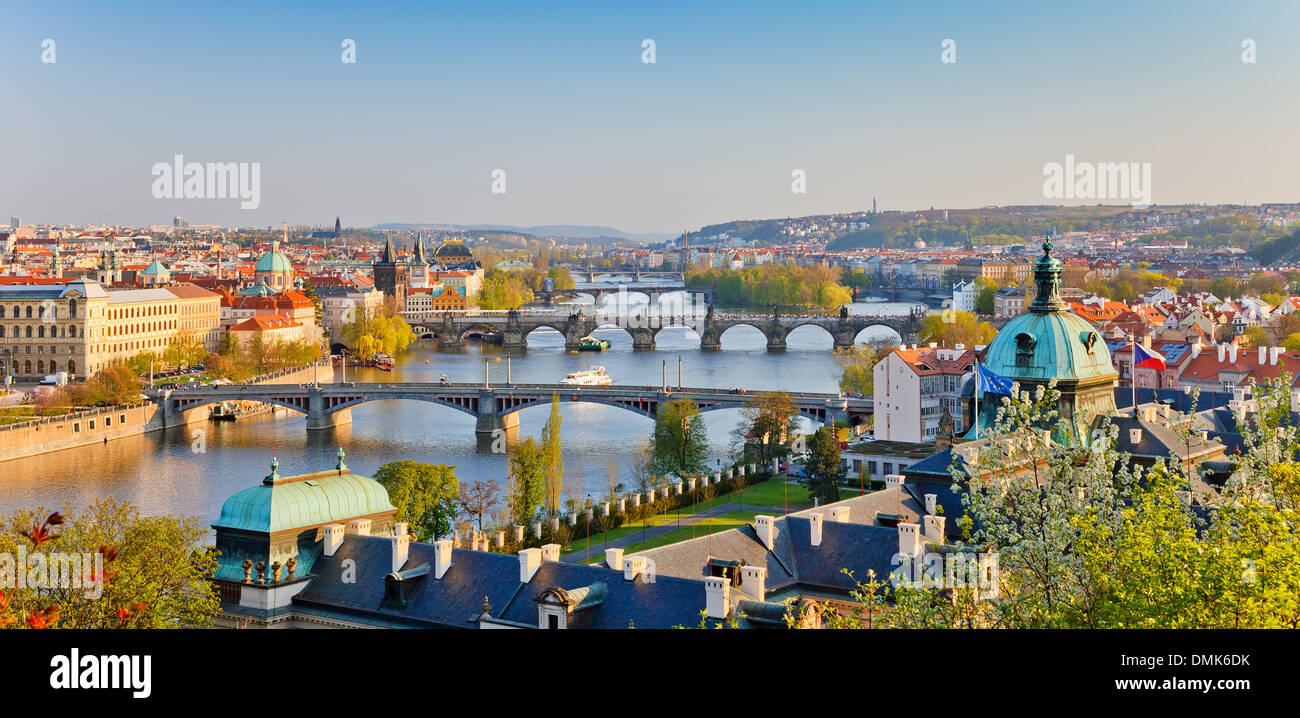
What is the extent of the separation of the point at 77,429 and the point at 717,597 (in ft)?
103

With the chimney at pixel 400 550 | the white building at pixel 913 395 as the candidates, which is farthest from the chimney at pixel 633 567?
the white building at pixel 913 395

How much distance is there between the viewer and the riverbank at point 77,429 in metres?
37.0

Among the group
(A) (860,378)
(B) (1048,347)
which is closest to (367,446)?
(A) (860,378)

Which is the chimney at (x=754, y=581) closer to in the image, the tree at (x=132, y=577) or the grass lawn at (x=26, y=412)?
the tree at (x=132, y=577)

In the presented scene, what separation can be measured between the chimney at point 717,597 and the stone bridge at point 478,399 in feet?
88.8

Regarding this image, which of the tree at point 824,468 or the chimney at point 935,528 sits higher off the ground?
the chimney at point 935,528

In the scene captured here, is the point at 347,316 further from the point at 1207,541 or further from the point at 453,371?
the point at 1207,541

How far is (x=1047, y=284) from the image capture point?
22.8 meters

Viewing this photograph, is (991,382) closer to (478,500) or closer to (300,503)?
Result: (300,503)

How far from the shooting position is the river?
3188 cm

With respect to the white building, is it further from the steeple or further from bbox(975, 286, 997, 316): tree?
bbox(975, 286, 997, 316): tree

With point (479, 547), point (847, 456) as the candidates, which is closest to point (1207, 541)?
point (479, 547)

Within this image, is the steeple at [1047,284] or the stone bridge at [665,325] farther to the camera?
the stone bridge at [665,325]

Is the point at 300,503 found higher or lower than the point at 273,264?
lower
